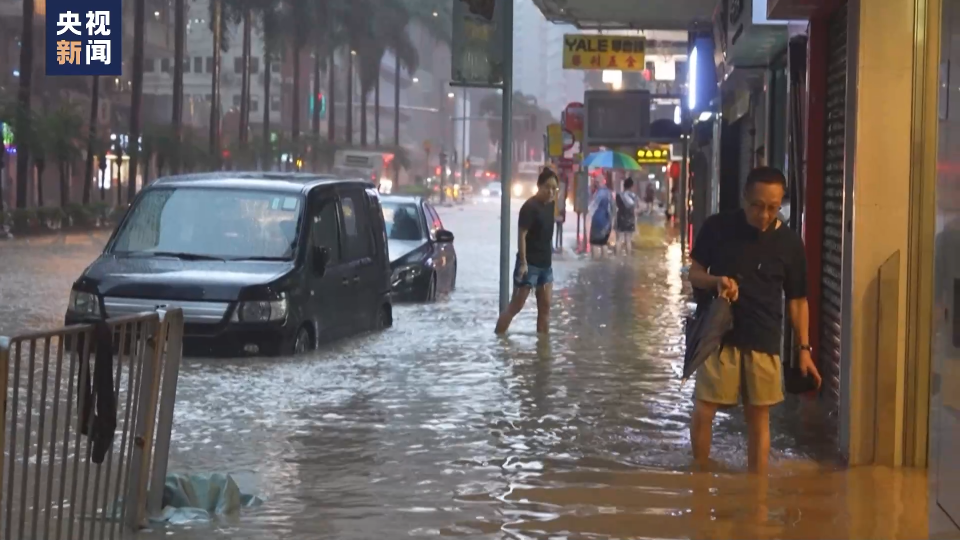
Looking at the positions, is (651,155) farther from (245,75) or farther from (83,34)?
(245,75)

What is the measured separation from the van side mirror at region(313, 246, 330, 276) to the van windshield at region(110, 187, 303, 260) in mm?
193

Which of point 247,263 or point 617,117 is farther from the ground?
point 617,117

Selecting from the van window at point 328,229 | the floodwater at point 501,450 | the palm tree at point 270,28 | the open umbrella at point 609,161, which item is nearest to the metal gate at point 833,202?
the floodwater at point 501,450

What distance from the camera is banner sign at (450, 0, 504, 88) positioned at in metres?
15.6

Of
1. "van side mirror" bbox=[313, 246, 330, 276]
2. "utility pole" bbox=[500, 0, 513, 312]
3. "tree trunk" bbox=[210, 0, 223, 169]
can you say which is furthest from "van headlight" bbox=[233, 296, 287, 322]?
"tree trunk" bbox=[210, 0, 223, 169]

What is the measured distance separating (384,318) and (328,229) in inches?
73.9

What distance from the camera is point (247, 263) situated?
12719 mm

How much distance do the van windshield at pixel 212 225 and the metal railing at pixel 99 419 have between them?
19.8 ft

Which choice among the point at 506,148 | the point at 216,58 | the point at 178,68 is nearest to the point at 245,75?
the point at 216,58

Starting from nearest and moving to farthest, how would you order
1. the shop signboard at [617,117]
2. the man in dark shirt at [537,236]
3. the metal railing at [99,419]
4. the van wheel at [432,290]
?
the metal railing at [99,419]
the man in dark shirt at [537,236]
the van wheel at [432,290]
the shop signboard at [617,117]

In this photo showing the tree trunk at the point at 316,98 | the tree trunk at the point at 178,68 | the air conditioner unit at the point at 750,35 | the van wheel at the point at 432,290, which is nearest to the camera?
the air conditioner unit at the point at 750,35

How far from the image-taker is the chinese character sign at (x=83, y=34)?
2183cm

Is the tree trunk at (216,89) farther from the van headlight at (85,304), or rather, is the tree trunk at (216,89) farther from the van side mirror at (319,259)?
the van headlight at (85,304)

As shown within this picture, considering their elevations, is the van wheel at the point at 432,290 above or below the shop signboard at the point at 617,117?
below
